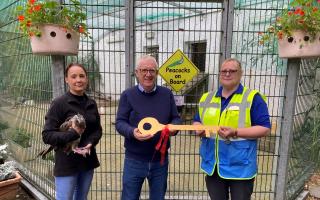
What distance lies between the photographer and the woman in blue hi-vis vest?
6.47 ft

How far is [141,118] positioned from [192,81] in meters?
1.27

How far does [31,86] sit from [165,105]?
2073 millimetres

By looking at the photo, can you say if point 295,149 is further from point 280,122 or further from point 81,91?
point 81,91

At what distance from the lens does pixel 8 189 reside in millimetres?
3354

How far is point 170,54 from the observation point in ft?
10.3

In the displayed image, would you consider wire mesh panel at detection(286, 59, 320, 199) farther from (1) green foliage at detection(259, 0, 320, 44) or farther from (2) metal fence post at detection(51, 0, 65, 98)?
(2) metal fence post at detection(51, 0, 65, 98)

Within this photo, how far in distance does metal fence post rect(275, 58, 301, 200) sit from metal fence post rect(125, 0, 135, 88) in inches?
66.0

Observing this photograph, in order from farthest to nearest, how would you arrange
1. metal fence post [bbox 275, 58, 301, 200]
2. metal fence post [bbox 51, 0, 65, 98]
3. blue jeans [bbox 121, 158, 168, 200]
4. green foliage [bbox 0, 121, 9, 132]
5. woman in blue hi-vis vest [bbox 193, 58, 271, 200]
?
green foliage [bbox 0, 121, 9, 132]
metal fence post [bbox 275, 58, 301, 200]
metal fence post [bbox 51, 0, 65, 98]
blue jeans [bbox 121, 158, 168, 200]
woman in blue hi-vis vest [bbox 193, 58, 271, 200]

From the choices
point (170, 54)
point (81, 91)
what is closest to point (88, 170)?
point (81, 91)

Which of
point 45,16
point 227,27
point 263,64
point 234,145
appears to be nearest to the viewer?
point 234,145

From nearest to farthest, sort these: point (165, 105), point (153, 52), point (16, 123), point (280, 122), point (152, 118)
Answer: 1. point (152, 118)
2. point (165, 105)
3. point (280, 122)
4. point (153, 52)
5. point (16, 123)

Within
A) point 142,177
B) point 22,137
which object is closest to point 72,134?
point 142,177

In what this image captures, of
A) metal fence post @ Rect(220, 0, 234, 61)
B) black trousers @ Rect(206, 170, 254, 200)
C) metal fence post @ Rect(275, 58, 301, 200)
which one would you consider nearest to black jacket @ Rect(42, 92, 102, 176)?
black trousers @ Rect(206, 170, 254, 200)

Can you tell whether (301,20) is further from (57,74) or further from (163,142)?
(57,74)
